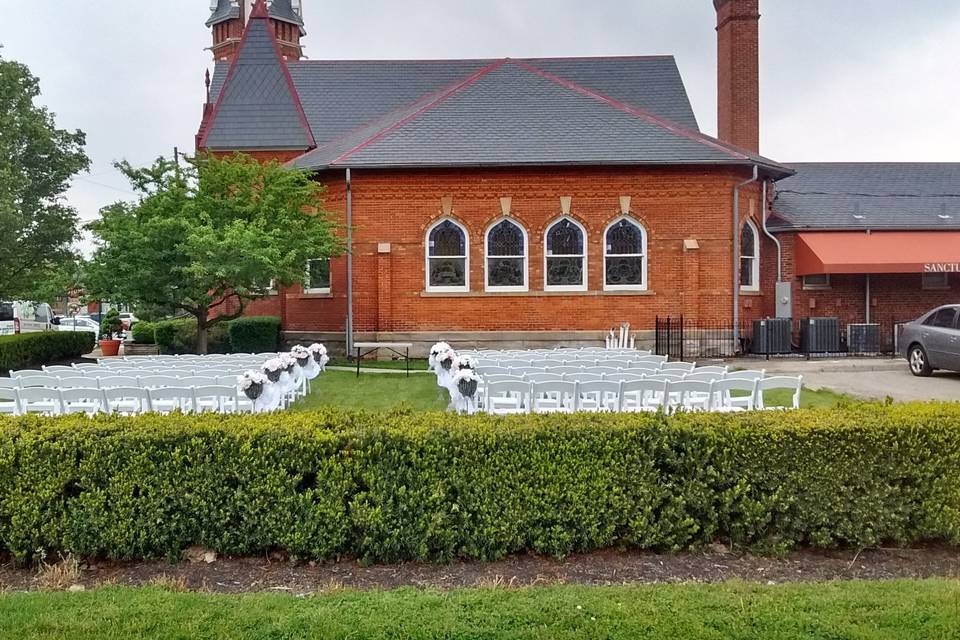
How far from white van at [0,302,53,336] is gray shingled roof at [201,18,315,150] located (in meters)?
13.3

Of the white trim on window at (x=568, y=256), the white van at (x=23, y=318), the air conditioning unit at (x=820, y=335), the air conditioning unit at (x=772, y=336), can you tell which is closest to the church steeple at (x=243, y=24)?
the white van at (x=23, y=318)

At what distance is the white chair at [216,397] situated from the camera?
28.1 feet

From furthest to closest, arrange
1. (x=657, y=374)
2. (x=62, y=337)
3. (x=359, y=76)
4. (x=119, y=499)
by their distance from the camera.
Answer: (x=359, y=76)
(x=62, y=337)
(x=657, y=374)
(x=119, y=499)

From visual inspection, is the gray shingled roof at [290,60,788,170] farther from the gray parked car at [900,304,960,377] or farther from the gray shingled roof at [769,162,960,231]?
the gray parked car at [900,304,960,377]

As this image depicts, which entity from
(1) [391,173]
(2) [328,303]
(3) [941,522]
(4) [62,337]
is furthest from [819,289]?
(4) [62,337]

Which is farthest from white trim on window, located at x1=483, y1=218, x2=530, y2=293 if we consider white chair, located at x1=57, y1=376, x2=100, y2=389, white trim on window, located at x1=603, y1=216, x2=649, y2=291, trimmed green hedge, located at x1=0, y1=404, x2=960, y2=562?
trimmed green hedge, located at x1=0, y1=404, x2=960, y2=562

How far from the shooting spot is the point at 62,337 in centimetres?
2253

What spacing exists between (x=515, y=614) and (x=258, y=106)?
26422 millimetres

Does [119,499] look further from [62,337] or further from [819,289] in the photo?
[819,289]

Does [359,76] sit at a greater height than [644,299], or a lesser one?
greater

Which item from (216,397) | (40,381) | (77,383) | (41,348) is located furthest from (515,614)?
(41,348)

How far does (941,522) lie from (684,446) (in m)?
2.04

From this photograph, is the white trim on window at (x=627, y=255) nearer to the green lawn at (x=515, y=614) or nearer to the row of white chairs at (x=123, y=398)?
the row of white chairs at (x=123, y=398)

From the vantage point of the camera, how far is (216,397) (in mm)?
9195
